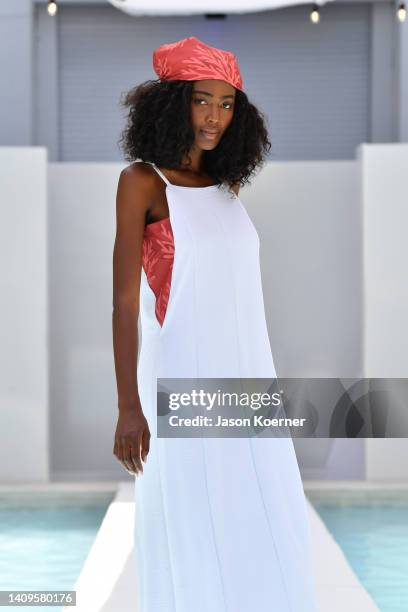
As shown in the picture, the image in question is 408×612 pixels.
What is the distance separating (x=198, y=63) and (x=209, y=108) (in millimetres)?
79

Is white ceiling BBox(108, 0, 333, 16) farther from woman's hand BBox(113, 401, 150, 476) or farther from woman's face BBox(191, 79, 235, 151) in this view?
woman's hand BBox(113, 401, 150, 476)

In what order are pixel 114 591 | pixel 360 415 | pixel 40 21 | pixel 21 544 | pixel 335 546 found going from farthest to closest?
1. pixel 40 21
2. pixel 21 544
3. pixel 335 546
4. pixel 114 591
5. pixel 360 415

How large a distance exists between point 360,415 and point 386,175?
403 centimetres

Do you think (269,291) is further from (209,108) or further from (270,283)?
(209,108)

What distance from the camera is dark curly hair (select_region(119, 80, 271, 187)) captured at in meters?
1.87

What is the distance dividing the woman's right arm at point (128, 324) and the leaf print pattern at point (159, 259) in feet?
0.12

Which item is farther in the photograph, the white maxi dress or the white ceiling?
the white ceiling

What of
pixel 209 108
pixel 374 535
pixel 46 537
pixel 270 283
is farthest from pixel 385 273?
pixel 209 108

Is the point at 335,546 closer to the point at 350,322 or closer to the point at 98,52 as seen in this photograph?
the point at 350,322

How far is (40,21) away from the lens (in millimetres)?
9484

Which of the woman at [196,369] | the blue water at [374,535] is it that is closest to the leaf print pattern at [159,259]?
the woman at [196,369]

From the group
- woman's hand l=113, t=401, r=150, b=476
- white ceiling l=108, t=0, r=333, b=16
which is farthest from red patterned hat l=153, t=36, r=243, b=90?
white ceiling l=108, t=0, r=333, b=16

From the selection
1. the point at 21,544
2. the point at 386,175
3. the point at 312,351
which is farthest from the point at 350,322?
the point at 21,544

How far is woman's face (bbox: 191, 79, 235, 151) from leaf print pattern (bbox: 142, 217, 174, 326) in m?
0.16
